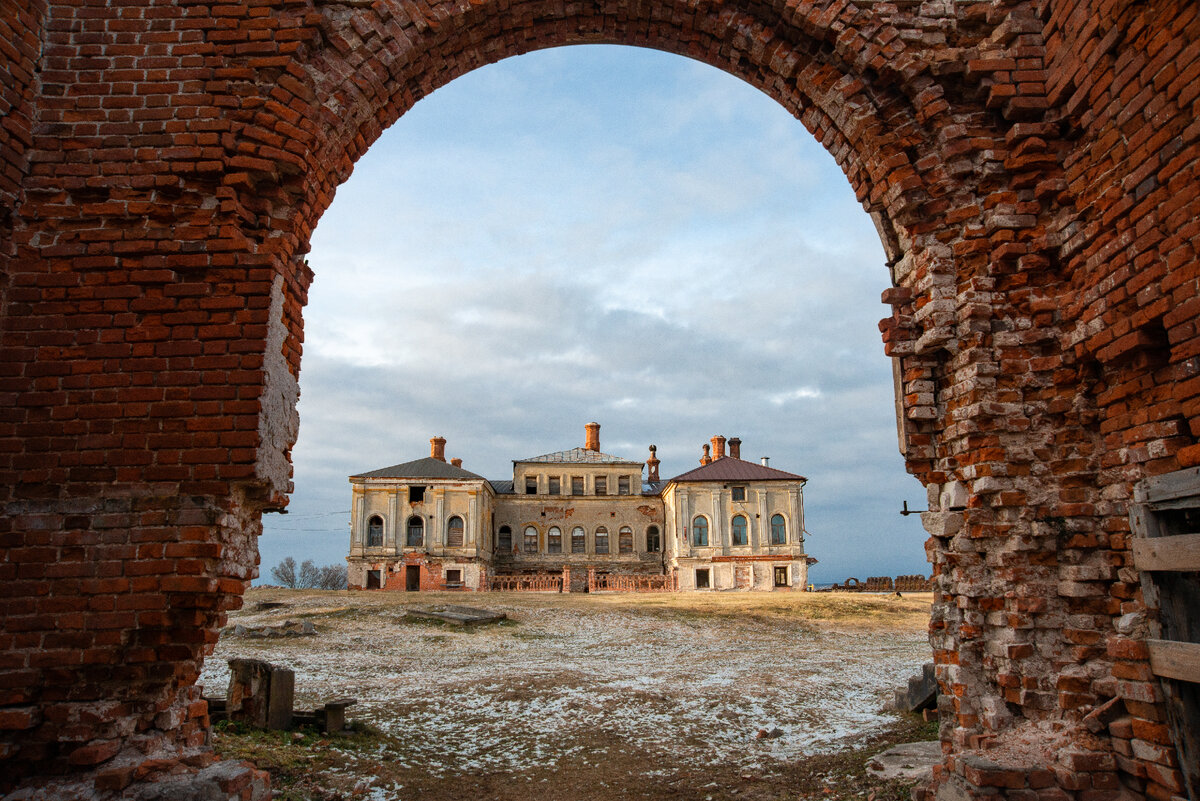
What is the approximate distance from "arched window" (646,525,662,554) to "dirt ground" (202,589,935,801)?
25.3 metres

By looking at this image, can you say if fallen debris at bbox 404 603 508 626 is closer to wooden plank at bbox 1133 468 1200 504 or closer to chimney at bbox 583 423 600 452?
wooden plank at bbox 1133 468 1200 504

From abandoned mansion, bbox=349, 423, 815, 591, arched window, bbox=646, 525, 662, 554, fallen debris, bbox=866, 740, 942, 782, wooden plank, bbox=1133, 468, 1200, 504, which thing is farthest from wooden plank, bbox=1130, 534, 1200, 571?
arched window, bbox=646, 525, 662, 554

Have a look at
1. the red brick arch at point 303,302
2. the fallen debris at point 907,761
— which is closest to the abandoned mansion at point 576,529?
the fallen debris at point 907,761

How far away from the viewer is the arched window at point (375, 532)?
4088 centimetres

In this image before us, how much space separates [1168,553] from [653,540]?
42189mm

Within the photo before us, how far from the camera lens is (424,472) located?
4238 centimetres

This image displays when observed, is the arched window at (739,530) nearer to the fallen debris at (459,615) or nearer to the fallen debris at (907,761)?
the fallen debris at (459,615)

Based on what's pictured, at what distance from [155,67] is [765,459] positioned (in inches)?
1683

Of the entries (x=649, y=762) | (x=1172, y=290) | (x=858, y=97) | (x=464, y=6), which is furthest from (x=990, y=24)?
(x=649, y=762)

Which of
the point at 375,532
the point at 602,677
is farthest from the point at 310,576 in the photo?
the point at 602,677

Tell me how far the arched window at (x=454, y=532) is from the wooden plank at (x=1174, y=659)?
128 ft

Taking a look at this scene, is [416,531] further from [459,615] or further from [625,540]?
[459,615]

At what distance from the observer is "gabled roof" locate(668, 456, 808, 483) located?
42.2 m

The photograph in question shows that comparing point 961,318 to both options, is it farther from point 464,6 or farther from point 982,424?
point 464,6
